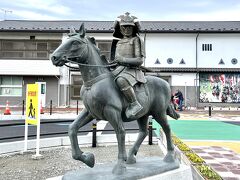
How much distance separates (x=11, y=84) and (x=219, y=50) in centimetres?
2301

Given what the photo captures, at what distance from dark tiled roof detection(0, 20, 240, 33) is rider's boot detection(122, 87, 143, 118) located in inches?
1043

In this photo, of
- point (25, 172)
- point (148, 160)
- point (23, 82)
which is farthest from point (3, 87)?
point (148, 160)

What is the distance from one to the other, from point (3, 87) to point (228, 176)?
2867 centimetres

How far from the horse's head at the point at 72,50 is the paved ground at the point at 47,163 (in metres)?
2.72

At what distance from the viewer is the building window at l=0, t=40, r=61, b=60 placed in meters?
31.1

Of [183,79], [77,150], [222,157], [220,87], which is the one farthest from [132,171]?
[220,87]

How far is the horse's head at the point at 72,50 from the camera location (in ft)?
13.2

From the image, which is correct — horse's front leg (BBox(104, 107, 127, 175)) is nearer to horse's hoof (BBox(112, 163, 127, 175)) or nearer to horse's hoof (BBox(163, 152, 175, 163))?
horse's hoof (BBox(112, 163, 127, 175))

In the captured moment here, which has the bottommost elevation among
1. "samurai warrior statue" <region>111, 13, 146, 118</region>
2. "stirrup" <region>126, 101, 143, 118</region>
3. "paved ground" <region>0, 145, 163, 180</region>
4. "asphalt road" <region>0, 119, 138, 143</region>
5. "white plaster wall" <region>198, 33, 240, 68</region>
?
"paved ground" <region>0, 145, 163, 180</region>

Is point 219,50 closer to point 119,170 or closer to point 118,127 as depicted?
point 118,127

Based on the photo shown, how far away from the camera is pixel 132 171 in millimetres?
4539

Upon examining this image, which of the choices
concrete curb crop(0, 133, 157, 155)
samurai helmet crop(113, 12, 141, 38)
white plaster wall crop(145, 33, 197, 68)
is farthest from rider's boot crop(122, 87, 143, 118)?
white plaster wall crop(145, 33, 197, 68)

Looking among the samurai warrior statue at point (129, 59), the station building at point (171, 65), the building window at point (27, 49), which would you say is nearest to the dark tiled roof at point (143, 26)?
the station building at point (171, 65)

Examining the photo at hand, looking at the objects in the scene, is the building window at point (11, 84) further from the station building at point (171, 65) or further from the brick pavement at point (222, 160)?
the brick pavement at point (222, 160)
